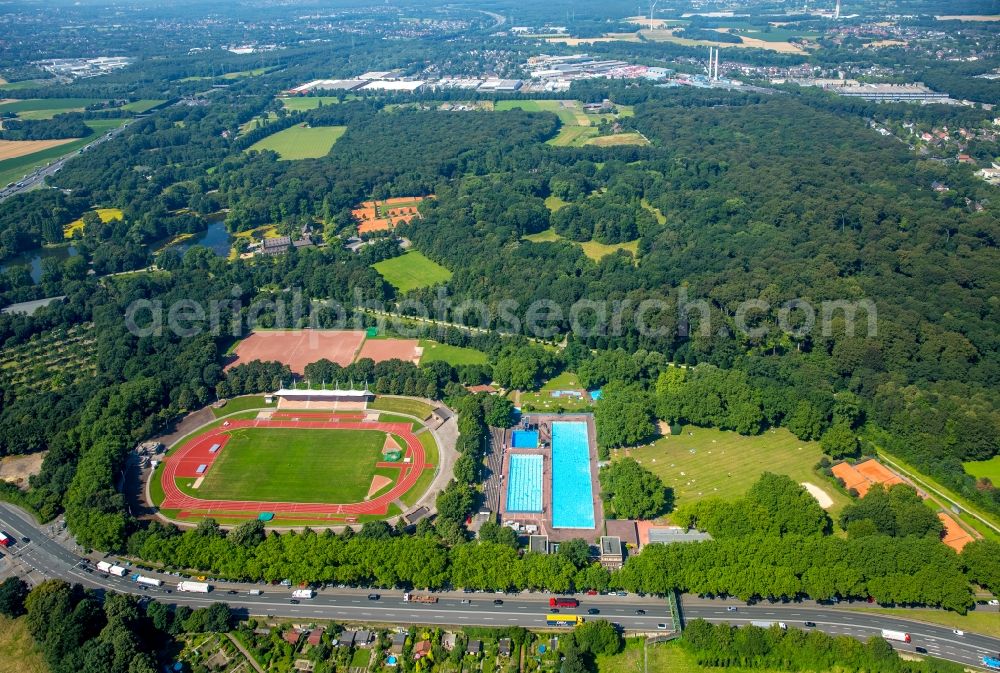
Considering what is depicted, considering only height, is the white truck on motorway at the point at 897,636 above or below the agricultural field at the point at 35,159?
below

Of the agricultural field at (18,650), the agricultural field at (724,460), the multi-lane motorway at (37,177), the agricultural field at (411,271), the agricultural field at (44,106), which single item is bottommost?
the agricultural field at (18,650)

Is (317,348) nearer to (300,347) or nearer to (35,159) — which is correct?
(300,347)

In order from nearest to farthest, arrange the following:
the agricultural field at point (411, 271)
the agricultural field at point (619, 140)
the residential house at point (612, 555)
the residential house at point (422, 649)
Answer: the residential house at point (422, 649)
the residential house at point (612, 555)
the agricultural field at point (411, 271)
the agricultural field at point (619, 140)

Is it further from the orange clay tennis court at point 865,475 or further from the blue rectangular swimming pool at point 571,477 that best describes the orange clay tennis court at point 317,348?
the orange clay tennis court at point 865,475

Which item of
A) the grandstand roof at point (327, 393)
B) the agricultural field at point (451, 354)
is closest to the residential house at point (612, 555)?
the grandstand roof at point (327, 393)

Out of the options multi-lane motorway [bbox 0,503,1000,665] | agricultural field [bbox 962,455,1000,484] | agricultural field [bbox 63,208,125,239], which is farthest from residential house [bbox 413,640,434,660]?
agricultural field [bbox 63,208,125,239]

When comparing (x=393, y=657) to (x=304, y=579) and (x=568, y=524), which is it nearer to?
(x=304, y=579)

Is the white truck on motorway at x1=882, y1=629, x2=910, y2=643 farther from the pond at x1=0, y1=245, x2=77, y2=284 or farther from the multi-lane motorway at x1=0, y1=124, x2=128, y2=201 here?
the multi-lane motorway at x1=0, y1=124, x2=128, y2=201
